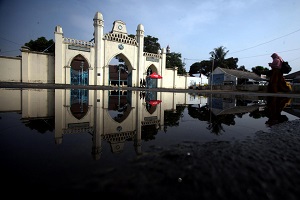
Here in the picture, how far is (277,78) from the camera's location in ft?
64.6

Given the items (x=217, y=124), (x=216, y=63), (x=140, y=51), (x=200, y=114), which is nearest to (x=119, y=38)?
(x=140, y=51)

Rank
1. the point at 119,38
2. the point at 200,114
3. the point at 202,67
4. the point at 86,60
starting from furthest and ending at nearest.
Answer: the point at 202,67
the point at 119,38
the point at 86,60
the point at 200,114

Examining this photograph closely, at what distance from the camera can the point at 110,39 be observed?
23203 millimetres

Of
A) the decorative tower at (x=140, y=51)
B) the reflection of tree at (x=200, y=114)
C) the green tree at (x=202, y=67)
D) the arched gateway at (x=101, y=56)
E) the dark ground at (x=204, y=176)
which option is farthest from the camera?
the green tree at (x=202, y=67)

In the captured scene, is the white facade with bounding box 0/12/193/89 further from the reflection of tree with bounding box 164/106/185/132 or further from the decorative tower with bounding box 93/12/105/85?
the reflection of tree with bounding box 164/106/185/132

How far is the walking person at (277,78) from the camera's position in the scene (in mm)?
18697

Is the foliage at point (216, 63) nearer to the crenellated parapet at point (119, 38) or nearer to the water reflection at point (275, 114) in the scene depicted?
the crenellated parapet at point (119, 38)

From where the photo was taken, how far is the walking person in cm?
1870

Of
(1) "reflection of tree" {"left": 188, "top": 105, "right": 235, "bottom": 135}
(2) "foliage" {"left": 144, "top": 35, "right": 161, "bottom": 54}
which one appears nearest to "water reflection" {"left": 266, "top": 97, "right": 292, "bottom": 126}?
(1) "reflection of tree" {"left": 188, "top": 105, "right": 235, "bottom": 135}

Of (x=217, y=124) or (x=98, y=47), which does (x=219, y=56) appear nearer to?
(x=98, y=47)

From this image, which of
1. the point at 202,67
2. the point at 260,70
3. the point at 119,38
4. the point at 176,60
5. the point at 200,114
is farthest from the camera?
the point at 202,67

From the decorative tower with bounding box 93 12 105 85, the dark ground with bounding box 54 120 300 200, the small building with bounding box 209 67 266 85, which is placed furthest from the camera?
the small building with bounding box 209 67 266 85

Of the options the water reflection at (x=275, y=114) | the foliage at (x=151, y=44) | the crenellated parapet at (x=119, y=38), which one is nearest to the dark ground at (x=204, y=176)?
the water reflection at (x=275, y=114)

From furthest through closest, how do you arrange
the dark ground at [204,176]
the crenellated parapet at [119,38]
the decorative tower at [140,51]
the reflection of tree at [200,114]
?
the decorative tower at [140,51] → the crenellated parapet at [119,38] → the reflection of tree at [200,114] → the dark ground at [204,176]
